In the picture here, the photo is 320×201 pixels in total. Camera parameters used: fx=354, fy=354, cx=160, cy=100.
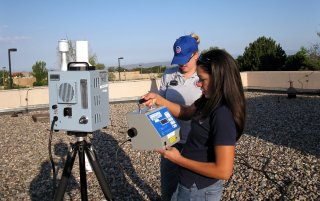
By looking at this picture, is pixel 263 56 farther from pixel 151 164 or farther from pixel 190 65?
pixel 190 65

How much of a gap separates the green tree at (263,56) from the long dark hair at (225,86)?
21.5 m

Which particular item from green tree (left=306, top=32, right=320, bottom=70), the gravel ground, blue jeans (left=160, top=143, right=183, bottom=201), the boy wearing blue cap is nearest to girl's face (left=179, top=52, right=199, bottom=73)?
the boy wearing blue cap

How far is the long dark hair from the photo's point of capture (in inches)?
66.8

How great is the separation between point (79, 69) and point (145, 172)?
132 inches

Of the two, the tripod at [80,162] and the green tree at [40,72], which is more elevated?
the green tree at [40,72]

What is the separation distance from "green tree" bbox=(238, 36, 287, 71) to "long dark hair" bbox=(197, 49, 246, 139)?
21472 mm

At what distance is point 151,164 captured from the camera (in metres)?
5.94

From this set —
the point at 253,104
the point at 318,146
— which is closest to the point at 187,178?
the point at 318,146

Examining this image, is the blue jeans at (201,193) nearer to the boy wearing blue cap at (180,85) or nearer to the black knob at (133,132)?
the black knob at (133,132)

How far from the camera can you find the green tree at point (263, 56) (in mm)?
22531

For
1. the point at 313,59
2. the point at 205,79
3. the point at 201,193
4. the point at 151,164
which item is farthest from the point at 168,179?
the point at 313,59

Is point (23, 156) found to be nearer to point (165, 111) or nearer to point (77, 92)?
point (77, 92)

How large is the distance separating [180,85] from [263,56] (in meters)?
21.3

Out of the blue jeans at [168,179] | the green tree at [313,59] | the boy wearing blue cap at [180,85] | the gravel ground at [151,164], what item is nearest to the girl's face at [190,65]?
the boy wearing blue cap at [180,85]
